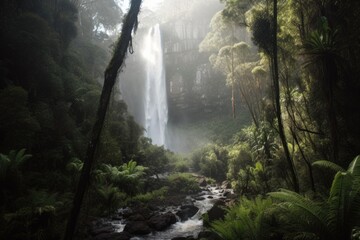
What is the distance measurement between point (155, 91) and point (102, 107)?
3713 cm

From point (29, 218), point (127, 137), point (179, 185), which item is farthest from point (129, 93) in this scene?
point (29, 218)

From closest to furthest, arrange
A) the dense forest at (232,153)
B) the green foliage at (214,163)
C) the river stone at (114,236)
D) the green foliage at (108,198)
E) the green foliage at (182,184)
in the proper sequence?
the dense forest at (232,153) → the river stone at (114,236) → the green foliage at (108,198) → the green foliage at (182,184) → the green foliage at (214,163)

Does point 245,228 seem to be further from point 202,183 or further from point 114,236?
point 202,183

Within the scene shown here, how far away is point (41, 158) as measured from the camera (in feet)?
38.5

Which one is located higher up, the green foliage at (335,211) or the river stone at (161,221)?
the green foliage at (335,211)

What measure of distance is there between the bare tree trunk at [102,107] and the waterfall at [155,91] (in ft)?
111

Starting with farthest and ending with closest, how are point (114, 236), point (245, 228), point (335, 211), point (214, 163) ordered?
point (214, 163) → point (114, 236) → point (245, 228) → point (335, 211)

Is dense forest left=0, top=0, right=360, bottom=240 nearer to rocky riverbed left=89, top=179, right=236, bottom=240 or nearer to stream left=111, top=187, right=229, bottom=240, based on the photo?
rocky riverbed left=89, top=179, right=236, bottom=240

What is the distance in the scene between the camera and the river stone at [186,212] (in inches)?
441

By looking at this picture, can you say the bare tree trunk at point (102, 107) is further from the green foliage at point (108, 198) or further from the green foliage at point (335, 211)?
the green foliage at point (108, 198)

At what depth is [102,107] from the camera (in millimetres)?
5301

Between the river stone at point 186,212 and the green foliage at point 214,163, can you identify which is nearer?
the river stone at point 186,212

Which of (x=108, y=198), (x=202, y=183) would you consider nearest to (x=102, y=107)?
(x=108, y=198)

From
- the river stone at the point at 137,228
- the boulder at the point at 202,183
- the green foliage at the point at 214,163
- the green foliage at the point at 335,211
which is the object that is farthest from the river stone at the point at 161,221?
the green foliage at the point at 214,163
